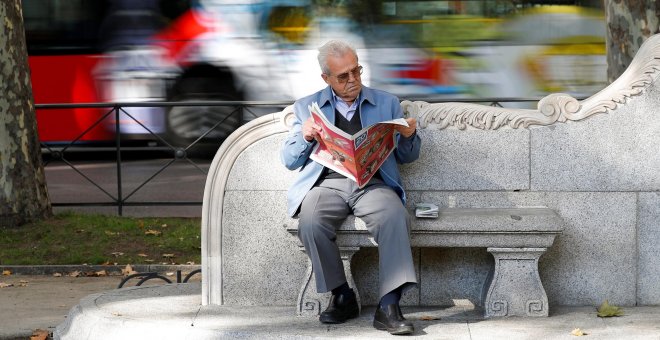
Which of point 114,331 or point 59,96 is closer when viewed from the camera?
point 114,331

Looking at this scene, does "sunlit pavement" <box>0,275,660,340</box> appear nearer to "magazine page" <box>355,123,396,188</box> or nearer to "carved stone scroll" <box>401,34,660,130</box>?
"magazine page" <box>355,123,396,188</box>

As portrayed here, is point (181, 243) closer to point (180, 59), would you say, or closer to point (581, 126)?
point (581, 126)

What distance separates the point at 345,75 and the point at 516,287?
1.46 m

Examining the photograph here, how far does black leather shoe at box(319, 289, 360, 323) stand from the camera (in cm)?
652

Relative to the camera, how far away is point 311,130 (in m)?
6.44

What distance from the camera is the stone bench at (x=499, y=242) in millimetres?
6496

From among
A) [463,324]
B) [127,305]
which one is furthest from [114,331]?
[463,324]

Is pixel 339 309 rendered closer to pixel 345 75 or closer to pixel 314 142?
pixel 314 142

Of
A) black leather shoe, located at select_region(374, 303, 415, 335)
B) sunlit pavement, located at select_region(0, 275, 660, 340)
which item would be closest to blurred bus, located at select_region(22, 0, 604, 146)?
sunlit pavement, located at select_region(0, 275, 660, 340)

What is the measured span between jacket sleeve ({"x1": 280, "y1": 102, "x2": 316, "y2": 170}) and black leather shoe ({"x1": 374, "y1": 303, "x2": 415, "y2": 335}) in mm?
908

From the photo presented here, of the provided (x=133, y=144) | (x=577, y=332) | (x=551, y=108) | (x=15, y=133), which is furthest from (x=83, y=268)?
(x=133, y=144)

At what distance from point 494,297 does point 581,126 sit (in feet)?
3.60

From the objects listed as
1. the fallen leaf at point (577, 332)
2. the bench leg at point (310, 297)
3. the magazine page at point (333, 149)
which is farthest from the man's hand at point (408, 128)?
the fallen leaf at point (577, 332)

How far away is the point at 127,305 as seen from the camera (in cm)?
704
